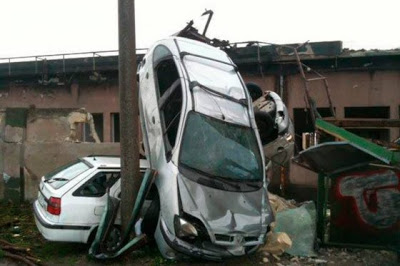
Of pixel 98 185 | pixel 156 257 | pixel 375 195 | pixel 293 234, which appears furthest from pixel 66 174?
pixel 375 195

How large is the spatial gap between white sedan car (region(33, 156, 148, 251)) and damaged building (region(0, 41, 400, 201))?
3691mm

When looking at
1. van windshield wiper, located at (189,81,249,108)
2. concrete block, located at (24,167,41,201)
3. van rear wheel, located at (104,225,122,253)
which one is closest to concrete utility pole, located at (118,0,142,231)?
van rear wheel, located at (104,225,122,253)

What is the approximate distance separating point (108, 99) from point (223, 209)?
386 inches

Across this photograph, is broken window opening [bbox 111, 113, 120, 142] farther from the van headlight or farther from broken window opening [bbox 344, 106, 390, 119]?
the van headlight

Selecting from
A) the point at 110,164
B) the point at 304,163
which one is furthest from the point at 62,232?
the point at 304,163

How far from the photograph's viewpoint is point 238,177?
649 centimetres

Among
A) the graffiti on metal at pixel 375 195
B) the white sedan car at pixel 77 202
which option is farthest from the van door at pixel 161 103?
the graffiti on metal at pixel 375 195

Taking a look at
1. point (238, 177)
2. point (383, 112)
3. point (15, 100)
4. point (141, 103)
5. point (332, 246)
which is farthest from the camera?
point (15, 100)

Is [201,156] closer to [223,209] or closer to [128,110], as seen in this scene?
[223,209]

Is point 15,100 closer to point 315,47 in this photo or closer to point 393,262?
point 315,47

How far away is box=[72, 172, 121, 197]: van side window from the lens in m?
6.79

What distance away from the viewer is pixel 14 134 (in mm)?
11062

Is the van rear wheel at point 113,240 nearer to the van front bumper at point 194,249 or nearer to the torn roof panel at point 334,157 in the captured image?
the van front bumper at point 194,249

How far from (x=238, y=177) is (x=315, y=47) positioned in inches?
295
